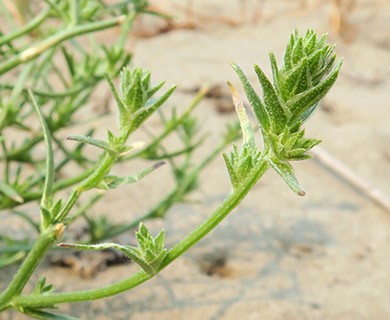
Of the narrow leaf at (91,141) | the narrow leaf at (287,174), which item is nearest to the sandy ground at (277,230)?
the narrow leaf at (91,141)

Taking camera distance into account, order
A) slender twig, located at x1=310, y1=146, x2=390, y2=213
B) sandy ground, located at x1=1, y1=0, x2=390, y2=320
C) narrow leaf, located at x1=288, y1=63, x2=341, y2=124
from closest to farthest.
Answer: narrow leaf, located at x1=288, y1=63, x2=341, y2=124
sandy ground, located at x1=1, y1=0, x2=390, y2=320
slender twig, located at x1=310, y1=146, x2=390, y2=213

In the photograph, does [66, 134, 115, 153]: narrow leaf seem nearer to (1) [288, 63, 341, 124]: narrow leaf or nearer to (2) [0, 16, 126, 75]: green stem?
(1) [288, 63, 341, 124]: narrow leaf

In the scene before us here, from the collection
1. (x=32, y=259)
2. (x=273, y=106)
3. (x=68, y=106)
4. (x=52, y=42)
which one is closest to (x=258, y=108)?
(x=273, y=106)

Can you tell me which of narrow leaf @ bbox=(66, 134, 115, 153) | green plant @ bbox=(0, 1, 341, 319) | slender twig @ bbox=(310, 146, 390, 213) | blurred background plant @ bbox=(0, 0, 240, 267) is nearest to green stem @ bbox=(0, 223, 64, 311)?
green plant @ bbox=(0, 1, 341, 319)

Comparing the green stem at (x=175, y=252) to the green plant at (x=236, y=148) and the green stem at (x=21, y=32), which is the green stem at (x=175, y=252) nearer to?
the green plant at (x=236, y=148)

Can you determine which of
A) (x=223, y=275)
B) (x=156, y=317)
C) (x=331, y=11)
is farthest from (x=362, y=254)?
(x=331, y=11)

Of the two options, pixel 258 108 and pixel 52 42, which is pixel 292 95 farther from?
pixel 52 42
